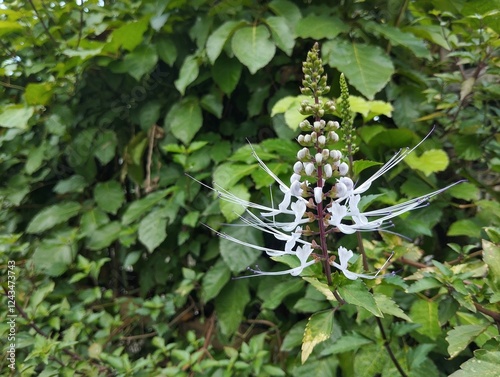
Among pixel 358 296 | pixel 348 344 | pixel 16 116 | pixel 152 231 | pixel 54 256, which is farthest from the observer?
pixel 16 116

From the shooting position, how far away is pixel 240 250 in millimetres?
1345

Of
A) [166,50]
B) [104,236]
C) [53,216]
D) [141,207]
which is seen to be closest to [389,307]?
[141,207]

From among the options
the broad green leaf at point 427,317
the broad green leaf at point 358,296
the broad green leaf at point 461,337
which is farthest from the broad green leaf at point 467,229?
the broad green leaf at point 358,296

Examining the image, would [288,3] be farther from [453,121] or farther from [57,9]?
[57,9]

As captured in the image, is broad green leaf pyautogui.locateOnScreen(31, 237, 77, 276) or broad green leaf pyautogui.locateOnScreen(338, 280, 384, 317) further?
broad green leaf pyautogui.locateOnScreen(31, 237, 77, 276)

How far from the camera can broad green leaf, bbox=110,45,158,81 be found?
1.60 metres

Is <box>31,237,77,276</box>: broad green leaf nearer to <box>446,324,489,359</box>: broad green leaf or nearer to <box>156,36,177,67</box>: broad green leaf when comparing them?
<box>156,36,177,67</box>: broad green leaf

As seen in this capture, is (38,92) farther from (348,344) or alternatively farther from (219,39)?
(348,344)

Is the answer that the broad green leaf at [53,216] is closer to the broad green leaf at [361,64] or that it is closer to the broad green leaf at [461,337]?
the broad green leaf at [361,64]

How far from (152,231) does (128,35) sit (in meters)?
0.79

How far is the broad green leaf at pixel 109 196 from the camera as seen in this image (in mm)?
1708

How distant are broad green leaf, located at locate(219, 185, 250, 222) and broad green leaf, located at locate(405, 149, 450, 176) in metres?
0.52

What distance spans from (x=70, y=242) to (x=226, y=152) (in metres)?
0.71

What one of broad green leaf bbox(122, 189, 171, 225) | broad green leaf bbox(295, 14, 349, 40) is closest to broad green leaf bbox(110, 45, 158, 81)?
broad green leaf bbox(122, 189, 171, 225)
